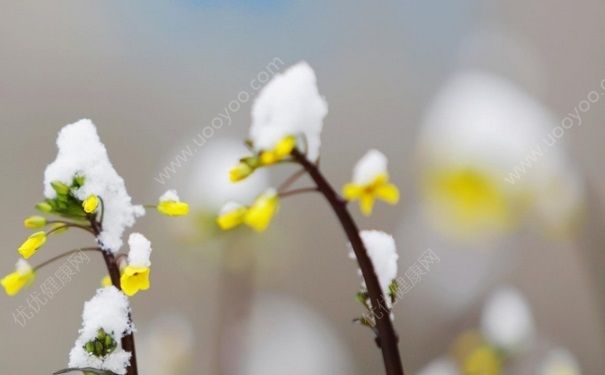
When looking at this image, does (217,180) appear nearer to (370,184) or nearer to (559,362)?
(370,184)

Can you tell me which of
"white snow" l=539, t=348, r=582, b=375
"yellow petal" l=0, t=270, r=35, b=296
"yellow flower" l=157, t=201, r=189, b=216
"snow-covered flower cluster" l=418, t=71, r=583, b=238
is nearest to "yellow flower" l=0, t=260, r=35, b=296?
"yellow petal" l=0, t=270, r=35, b=296

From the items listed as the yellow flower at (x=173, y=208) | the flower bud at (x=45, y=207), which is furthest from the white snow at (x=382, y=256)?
the flower bud at (x=45, y=207)

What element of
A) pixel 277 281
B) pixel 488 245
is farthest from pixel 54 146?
pixel 488 245

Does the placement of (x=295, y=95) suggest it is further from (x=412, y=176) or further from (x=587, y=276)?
(x=587, y=276)

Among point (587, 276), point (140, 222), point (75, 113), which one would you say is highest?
point (75, 113)

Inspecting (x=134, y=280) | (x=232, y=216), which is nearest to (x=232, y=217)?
(x=232, y=216)
